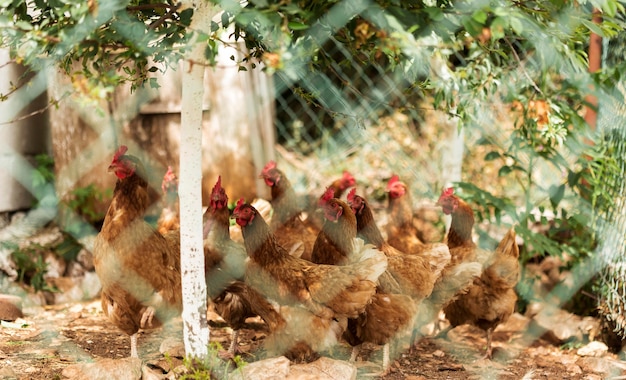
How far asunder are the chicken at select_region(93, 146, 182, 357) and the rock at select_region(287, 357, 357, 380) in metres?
0.60

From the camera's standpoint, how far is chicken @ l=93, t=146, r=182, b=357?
2.59 metres

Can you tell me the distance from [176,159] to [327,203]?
164 cm

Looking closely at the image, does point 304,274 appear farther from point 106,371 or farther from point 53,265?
point 53,265

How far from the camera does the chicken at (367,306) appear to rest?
9.18ft

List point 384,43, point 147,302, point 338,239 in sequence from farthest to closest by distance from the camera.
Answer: point 338,239
point 147,302
point 384,43

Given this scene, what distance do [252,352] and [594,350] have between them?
153 centimetres

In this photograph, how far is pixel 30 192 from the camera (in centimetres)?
382

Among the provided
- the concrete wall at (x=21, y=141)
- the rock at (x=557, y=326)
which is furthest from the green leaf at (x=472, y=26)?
the concrete wall at (x=21, y=141)

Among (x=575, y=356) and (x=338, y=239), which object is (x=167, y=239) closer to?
(x=338, y=239)

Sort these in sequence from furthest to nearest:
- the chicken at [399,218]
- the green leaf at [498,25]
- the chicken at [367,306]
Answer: the chicken at [399,218] < the chicken at [367,306] < the green leaf at [498,25]

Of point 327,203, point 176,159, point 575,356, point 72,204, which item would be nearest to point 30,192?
point 72,204

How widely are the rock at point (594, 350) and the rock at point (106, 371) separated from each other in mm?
1981

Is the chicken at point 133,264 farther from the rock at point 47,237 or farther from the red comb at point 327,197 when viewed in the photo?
the rock at point 47,237

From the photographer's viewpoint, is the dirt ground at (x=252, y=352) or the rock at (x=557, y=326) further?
the rock at (x=557, y=326)
